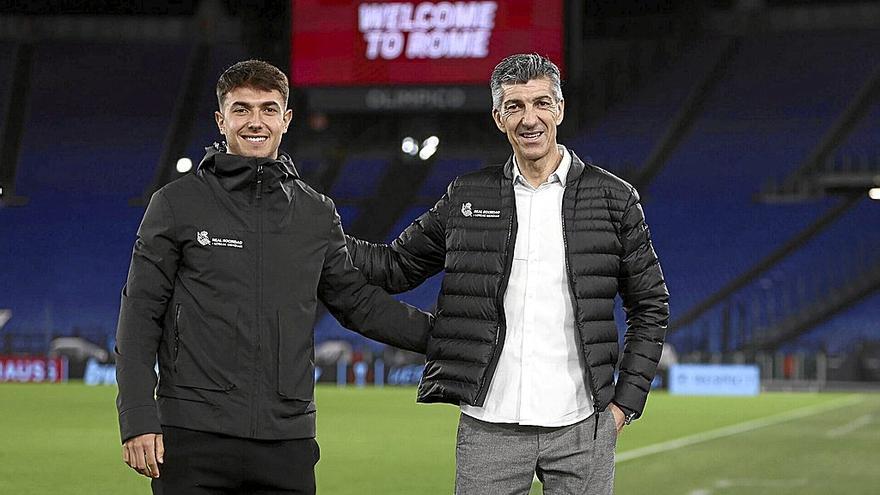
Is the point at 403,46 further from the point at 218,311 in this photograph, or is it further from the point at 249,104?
the point at 218,311

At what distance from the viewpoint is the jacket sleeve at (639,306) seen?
15.6ft

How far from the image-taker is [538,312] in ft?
15.3

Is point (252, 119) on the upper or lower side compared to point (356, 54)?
lower

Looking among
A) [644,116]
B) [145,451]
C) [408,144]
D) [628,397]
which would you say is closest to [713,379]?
[408,144]

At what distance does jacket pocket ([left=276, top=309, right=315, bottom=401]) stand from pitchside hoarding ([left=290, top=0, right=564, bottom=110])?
63.3 ft

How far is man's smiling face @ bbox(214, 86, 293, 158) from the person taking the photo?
4.43 metres

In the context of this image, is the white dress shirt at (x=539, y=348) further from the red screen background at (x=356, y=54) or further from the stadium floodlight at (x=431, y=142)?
the stadium floodlight at (x=431, y=142)

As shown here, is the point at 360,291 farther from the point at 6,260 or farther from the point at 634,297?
the point at 6,260

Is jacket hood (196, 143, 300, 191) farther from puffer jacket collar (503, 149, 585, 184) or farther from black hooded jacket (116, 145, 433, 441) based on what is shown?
puffer jacket collar (503, 149, 585, 184)

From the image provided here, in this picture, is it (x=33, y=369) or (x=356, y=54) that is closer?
(x=356, y=54)

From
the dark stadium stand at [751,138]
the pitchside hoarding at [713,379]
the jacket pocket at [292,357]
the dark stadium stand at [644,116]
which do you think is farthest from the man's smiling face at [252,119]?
the dark stadium stand at [751,138]

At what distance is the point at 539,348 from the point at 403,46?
19979 millimetres

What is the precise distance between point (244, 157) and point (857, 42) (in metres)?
33.6

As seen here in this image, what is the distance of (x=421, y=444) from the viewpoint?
1531 cm
